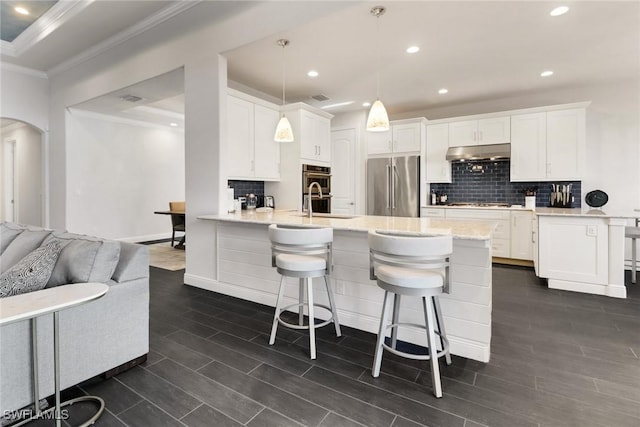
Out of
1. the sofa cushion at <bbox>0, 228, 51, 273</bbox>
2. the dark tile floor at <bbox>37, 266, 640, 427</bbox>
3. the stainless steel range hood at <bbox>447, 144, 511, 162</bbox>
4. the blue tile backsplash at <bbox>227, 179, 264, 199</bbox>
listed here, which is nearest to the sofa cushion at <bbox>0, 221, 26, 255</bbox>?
the sofa cushion at <bbox>0, 228, 51, 273</bbox>

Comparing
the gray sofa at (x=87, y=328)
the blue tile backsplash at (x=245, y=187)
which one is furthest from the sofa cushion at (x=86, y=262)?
the blue tile backsplash at (x=245, y=187)

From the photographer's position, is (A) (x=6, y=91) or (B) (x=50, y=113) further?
(B) (x=50, y=113)

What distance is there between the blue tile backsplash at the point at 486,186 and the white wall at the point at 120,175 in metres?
6.40

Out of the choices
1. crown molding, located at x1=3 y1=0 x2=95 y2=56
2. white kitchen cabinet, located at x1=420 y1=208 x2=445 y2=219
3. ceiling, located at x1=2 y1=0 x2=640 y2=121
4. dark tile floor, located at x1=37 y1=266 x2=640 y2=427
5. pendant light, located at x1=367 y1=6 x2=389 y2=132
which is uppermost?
crown molding, located at x1=3 y1=0 x2=95 y2=56

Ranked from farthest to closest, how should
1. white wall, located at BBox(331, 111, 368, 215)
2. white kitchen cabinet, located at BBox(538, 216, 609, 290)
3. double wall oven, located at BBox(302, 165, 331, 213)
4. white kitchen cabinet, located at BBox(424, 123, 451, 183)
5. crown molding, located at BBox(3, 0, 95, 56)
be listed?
white wall, located at BBox(331, 111, 368, 215) < white kitchen cabinet, located at BBox(424, 123, 451, 183) < double wall oven, located at BBox(302, 165, 331, 213) < crown molding, located at BBox(3, 0, 95, 56) < white kitchen cabinet, located at BBox(538, 216, 609, 290)

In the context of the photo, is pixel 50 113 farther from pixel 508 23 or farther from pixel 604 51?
pixel 604 51

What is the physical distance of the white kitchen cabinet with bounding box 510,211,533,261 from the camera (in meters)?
4.83

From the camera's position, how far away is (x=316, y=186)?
529 centimetres

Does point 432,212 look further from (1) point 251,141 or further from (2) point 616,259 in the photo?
(1) point 251,141

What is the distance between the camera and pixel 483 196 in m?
5.82

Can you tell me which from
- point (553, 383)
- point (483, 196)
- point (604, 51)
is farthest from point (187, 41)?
point (483, 196)

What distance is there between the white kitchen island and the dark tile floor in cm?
20

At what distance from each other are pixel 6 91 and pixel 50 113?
2.04ft

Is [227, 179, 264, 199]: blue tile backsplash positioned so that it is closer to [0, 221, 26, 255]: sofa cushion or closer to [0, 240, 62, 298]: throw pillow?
[0, 221, 26, 255]: sofa cushion
